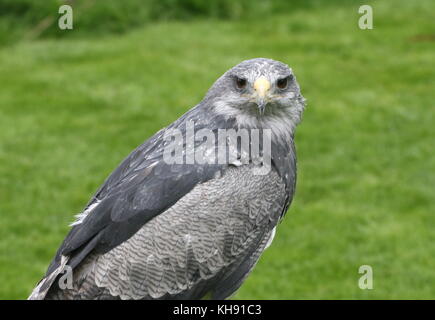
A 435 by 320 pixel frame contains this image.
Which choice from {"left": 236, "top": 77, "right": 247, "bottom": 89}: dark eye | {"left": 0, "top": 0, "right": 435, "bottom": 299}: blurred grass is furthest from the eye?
{"left": 0, "top": 0, "right": 435, "bottom": 299}: blurred grass

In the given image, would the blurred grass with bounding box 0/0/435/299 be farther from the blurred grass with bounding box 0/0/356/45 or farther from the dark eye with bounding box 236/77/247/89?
the dark eye with bounding box 236/77/247/89

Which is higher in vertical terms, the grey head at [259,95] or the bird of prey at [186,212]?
the grey head at [259,95]

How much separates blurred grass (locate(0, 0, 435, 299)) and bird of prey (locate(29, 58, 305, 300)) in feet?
10.5

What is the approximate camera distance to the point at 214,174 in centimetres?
422

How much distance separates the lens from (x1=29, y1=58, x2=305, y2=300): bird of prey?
4.21 meters

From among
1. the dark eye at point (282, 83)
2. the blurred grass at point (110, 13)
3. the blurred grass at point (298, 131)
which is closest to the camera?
the dark eye at point (282, 83)

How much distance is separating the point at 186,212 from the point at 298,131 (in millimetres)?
5701

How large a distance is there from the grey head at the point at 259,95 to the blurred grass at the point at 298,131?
3.22 meters

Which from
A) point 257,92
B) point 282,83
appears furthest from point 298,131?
point 257,92

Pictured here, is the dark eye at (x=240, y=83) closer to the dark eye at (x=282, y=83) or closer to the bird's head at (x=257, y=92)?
the bird's head at (x=257, y=92)

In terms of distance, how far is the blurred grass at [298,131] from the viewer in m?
7.85

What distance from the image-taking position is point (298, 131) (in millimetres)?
9781

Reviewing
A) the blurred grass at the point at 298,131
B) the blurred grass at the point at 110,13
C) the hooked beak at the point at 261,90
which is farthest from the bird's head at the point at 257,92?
the blurred grass at the point at 110,13

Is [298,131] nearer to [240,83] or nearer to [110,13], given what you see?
[110,13]
